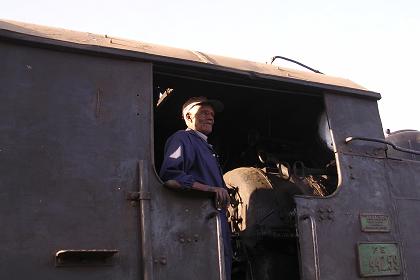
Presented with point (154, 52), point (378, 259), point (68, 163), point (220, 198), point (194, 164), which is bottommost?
point (378, 259)

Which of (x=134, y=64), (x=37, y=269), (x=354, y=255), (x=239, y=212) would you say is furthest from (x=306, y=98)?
(x=37, y=269)

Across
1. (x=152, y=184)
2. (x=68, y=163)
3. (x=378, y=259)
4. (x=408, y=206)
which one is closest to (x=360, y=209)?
(x=378, y=259)

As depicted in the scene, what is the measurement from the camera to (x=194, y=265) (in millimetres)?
2910

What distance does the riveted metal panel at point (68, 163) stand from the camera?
8.45ft

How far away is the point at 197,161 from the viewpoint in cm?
342

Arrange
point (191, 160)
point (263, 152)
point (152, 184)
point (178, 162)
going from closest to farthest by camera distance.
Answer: point (152, 184)
point (178, 162)
point (191, 160)
point (263, 152)

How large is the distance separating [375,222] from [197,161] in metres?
1.35

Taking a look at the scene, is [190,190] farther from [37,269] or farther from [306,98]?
[306,98]

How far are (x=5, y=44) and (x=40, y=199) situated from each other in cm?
88

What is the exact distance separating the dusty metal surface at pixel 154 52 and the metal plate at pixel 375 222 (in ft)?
3.17

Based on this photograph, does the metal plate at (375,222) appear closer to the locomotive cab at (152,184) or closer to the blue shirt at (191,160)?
the locomotive cab at (152,184)

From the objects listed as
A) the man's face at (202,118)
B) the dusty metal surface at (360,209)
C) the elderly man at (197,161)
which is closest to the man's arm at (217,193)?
the elderly man at (197,161)

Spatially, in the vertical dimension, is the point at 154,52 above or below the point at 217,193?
above

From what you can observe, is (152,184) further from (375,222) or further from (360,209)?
(375,222)
